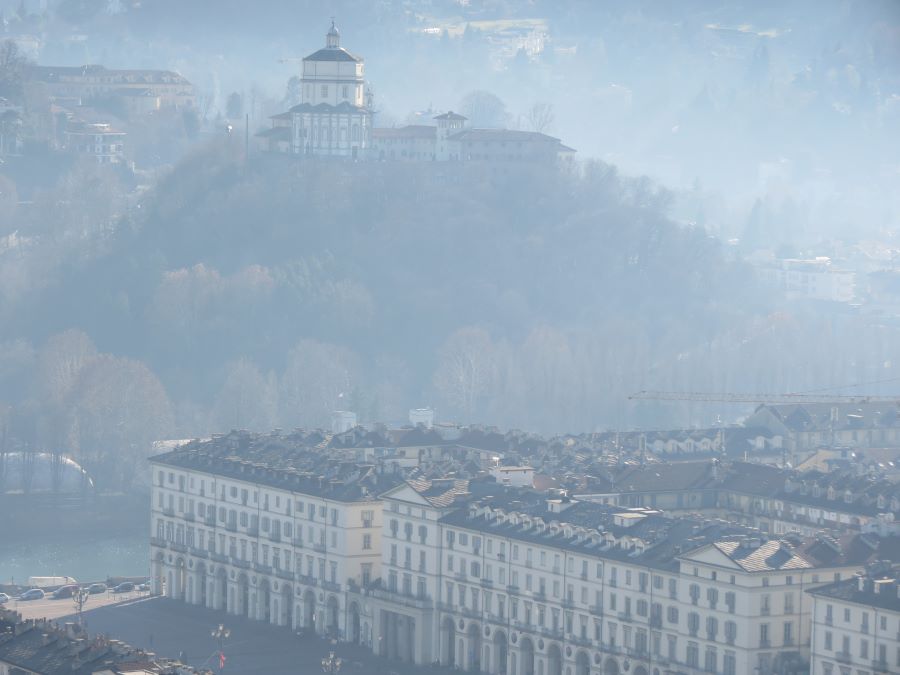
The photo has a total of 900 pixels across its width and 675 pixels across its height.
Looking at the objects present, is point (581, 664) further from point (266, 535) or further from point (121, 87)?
point (121, 87)

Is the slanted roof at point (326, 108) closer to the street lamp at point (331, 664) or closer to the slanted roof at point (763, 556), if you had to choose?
the street lamp at point (331, 664)

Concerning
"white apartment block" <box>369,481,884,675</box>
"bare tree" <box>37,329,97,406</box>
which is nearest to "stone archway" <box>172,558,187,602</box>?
"white apartment block" <box>369,481,884,675</box>

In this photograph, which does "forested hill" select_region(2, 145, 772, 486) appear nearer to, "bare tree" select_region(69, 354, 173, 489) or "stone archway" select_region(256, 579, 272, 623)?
"bare tree" select_region(69, 354, 173, 489)

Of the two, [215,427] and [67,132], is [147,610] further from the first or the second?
[67,132]

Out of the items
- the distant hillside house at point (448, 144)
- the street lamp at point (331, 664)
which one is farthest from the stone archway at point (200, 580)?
the distant hillside house at point (448, 144)

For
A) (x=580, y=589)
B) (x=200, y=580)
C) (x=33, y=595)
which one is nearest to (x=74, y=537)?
(x=33, y=595)

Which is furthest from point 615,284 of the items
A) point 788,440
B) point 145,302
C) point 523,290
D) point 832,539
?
point 832,539
